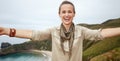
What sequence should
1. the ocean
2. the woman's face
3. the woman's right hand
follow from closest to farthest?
the woman's right hand, the woman's face, the ocean

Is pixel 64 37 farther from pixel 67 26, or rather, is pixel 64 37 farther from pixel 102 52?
pixel 102 52

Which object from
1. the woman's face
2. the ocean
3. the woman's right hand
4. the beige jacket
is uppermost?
the woman's face

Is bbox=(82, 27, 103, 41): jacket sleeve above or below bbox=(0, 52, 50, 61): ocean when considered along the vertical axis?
above

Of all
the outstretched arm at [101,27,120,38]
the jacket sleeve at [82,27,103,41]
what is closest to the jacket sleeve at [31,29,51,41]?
the jacket sleeve at [82,27,103,41]

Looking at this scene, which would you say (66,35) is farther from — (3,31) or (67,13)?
(3,31)

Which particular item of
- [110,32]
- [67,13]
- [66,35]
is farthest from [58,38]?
[110,32]

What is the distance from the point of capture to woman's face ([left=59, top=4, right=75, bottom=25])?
6.28ft

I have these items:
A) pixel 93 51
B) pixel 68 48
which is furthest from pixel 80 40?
pixel 93 51

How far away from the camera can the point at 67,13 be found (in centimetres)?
192

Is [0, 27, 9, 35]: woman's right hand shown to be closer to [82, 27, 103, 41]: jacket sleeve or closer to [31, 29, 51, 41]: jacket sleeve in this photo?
[31, 29, 51, 41]: jacket sleeve

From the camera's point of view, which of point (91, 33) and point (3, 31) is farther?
point (91, 33)

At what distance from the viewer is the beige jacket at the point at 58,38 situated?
187 cm

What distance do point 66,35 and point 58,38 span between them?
6 cm

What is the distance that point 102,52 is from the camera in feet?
47.5
